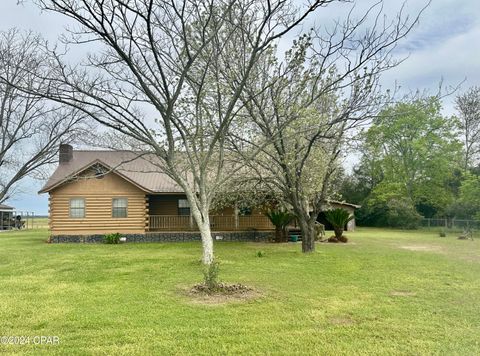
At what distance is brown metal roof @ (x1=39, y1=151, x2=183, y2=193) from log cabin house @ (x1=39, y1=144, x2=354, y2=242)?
0.05m

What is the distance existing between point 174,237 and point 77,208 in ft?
17.9

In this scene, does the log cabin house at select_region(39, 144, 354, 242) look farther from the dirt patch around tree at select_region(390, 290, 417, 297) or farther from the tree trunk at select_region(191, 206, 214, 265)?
the dirt patch around tree at select_region(390, 290, 417, 297)

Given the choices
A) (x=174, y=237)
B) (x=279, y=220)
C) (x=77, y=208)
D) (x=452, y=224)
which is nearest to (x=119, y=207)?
(x=77, y=208)

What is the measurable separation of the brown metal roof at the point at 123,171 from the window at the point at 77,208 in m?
1.35

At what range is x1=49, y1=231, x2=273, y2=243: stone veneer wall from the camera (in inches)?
835

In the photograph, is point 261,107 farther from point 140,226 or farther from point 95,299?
point 140,226

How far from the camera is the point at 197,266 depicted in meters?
12.2

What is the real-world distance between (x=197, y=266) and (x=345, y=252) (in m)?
7.23

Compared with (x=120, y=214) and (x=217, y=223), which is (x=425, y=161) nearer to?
(x=217, y=223)

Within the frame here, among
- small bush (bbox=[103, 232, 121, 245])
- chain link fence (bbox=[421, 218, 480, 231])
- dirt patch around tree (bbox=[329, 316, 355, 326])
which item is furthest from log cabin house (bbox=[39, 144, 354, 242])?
chain link fence (bbox=[421, 218, 480, 231])

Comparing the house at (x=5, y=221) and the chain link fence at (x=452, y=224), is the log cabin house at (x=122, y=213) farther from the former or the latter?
the house at (x=5, y=221)

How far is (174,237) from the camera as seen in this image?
22.0 m

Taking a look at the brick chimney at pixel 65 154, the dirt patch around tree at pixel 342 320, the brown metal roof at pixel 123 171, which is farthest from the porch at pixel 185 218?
the dirt patch around tree at pixel 342 320

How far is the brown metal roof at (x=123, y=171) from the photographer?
20983 millimetres
